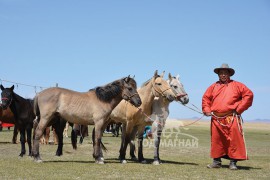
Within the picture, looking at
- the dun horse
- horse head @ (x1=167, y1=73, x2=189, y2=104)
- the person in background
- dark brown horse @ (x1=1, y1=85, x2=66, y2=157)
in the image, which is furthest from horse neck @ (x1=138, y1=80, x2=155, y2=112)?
dark brown horse @ (x1=1, y1=85, x2=66, y2=157)

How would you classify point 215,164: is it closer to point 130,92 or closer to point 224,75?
point 224,75

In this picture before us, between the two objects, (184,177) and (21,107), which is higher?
(21,107)

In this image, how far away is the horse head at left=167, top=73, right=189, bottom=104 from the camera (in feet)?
37.3

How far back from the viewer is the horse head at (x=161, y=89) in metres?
11.6

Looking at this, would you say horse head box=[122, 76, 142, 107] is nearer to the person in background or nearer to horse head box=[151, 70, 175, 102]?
horse head box=[151, 70, 175, 102]

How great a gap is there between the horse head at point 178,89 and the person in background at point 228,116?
66cm

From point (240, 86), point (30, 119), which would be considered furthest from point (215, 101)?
point (30, 119)

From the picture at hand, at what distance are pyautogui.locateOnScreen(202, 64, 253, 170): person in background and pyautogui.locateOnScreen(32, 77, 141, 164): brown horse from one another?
225 cm

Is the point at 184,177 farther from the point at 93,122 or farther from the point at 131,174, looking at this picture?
the point at 93,122

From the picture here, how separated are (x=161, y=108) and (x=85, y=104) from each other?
98.1 inches

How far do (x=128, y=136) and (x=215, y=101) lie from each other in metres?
2.93

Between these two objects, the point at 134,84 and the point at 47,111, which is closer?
the point at 47,111

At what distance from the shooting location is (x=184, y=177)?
28.3ft

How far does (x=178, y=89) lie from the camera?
11562mm
